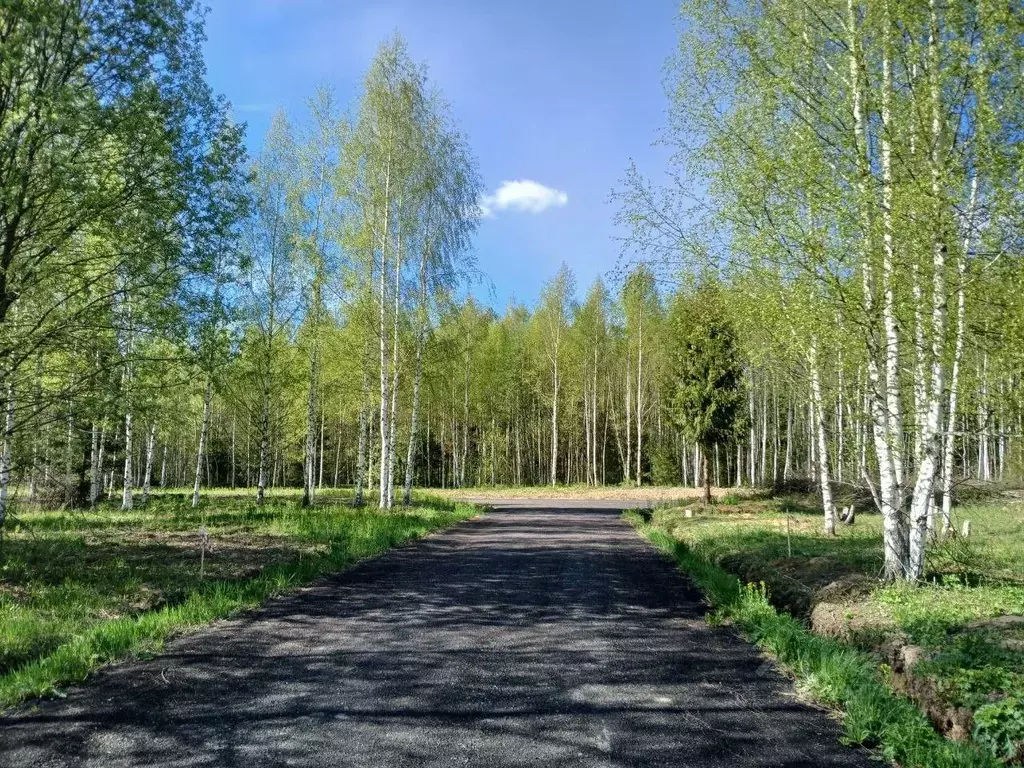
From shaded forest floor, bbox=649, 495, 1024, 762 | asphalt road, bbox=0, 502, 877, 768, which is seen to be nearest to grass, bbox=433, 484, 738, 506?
shaded forest floor, bbox=649, 495, 1024, 762

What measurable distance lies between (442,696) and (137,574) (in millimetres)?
6365

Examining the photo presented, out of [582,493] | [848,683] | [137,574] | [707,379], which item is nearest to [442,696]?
[848,683]

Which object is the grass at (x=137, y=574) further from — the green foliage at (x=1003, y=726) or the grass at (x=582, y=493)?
the grass at (x=582, y=493)

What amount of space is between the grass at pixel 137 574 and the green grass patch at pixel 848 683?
5.59m

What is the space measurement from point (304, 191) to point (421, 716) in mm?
20725

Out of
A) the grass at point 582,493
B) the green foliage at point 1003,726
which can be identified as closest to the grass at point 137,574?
the green foliage at point 1003,726

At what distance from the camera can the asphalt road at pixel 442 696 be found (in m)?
3.93

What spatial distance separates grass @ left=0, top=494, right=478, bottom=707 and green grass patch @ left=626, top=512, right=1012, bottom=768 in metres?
5.59

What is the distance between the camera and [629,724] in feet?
14.4

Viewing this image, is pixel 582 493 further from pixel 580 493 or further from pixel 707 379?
pixel 707 379

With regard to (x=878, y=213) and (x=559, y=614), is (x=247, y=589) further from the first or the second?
(x=878, y=213)

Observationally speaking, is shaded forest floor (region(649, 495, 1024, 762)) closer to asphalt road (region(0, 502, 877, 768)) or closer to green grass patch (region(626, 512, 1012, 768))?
green grass patch (region(626, 512, 1012, 768))

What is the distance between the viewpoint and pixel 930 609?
6.23 meters

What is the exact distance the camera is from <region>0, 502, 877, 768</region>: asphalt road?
393 cm
